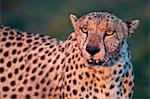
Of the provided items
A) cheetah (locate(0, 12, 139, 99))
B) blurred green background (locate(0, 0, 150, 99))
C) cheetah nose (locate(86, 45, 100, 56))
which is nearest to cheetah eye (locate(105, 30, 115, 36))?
cheetah (locate(0, 12, 139, 99))

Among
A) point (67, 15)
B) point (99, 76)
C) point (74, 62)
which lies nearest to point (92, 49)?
point (99, 76)

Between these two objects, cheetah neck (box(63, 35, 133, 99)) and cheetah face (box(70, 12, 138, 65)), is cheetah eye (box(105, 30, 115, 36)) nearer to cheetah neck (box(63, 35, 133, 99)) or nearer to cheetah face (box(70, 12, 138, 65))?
cheetah face (box(70, 12, 138, 65))

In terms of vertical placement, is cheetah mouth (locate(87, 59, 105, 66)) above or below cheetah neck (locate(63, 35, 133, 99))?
above

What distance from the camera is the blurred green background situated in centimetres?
1002

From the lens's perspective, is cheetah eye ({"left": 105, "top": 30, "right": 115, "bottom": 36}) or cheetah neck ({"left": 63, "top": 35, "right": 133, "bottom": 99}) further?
cheetah neck ({"left": 63, "top": 35, "right": 133, "bottom": 99})

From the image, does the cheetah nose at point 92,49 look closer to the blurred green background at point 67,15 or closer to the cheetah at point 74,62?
the cheetah at point 74,62

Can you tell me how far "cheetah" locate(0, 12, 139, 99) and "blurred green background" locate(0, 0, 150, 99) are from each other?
2970mm

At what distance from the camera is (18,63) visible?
653cm

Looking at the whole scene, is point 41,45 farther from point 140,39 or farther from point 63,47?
point 140,39

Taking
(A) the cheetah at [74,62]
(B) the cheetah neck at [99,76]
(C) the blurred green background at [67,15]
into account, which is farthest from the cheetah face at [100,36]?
(C) the blurred green background at [67,15]

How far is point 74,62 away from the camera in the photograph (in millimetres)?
5918

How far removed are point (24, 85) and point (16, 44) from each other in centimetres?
36

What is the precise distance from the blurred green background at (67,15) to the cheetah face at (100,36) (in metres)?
3.86

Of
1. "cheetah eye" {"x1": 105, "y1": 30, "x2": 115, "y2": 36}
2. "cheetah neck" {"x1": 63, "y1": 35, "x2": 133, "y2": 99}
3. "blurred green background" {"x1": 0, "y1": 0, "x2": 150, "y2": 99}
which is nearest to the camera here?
"cheetah eye" {"x1": 105, "y1": 30, "x2": 115, "y2": 36}
